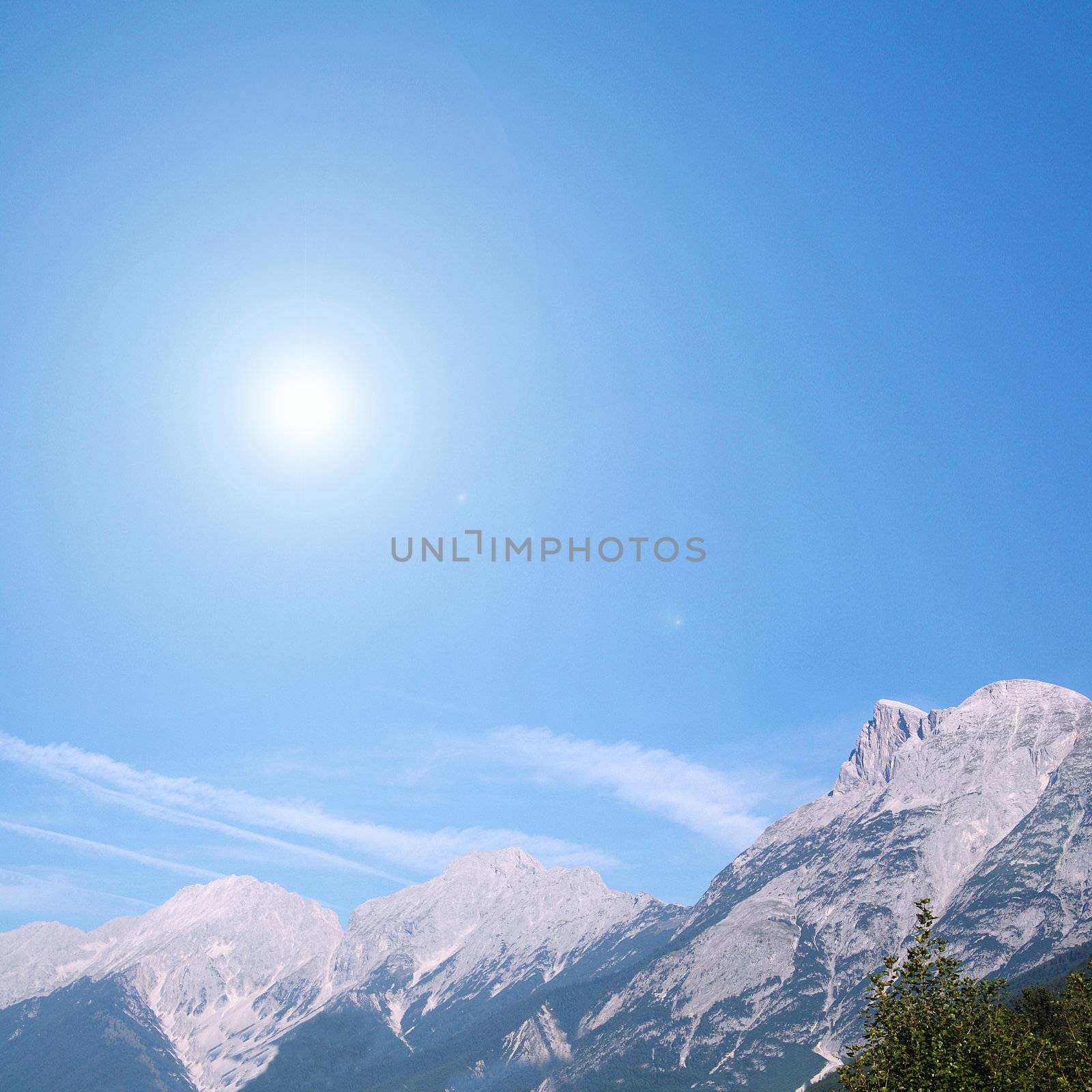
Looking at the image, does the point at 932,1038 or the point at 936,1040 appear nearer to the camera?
the point at 936,1040

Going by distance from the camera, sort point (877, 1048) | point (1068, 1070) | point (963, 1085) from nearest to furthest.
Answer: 1. point (963, 1085)
2. point (877, 1048)
3. point (1068, 1070)

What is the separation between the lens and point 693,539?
107312 millimetres

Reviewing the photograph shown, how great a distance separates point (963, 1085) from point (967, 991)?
192 inches

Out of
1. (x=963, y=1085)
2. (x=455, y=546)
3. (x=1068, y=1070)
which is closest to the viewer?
(x=963, y=1085)

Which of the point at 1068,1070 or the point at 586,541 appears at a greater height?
the point at 586,541

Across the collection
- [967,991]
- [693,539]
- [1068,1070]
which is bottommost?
[1068,1070]

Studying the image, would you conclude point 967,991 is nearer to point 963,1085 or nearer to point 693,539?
point 963,1085

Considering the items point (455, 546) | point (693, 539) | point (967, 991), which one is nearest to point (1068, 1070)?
point (967, 991)

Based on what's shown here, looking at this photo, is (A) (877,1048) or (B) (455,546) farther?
(B) (455,546)

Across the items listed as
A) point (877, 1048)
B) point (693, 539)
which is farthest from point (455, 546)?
point (877, 1048)

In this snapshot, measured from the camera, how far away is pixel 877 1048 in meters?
44.8

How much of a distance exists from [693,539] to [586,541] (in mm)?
13846

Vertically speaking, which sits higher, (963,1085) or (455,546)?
(455,546)

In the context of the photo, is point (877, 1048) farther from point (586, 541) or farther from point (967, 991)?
point (586, 541)
